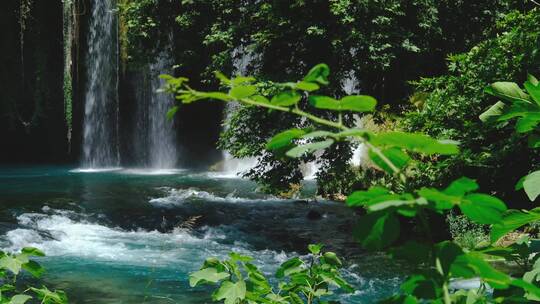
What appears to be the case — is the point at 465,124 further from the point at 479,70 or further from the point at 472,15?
the point at 472,15

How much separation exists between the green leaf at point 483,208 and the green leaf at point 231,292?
0.89 metres

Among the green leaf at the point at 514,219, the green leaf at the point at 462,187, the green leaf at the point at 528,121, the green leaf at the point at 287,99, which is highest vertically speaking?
the green leaf at the point at 287,99

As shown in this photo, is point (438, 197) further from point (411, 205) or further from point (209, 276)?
point (209, 276)

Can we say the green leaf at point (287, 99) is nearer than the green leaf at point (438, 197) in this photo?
No

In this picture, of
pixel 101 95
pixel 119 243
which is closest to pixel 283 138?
pixel 119 243

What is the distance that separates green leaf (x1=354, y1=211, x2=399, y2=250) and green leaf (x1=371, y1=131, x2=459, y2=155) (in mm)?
96

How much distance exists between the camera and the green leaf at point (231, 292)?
1.49 meters

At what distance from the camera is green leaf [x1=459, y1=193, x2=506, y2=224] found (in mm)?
687

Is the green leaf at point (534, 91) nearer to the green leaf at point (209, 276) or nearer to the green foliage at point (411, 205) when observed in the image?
the green foliage at point (411, 205)

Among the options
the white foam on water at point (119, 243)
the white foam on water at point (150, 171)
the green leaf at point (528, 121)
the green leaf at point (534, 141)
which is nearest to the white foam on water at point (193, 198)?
the white foam on water at point (119, 243)

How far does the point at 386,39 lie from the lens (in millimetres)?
9234

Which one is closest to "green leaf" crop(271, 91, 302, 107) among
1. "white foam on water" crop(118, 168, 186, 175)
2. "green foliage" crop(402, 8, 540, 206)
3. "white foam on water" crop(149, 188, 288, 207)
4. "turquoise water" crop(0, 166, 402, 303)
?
"turquoise water" crop(0, 166, 402, 303)

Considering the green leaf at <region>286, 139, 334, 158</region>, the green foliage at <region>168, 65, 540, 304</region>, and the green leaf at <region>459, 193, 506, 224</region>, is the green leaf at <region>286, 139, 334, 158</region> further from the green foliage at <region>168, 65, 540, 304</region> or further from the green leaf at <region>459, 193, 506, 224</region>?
the green leaf at <region>459, 193, 506, 224</region>

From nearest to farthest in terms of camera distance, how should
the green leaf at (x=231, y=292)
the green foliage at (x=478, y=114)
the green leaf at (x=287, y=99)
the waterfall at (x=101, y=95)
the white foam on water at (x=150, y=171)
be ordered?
the green leaf at (x=287, y=99) → the green leaf at (x=231, y=292) → the green foliage at (x=478, y=114) → the white foam on water at (x=150, y=171) → the waterfall at (x=101, y=95)
